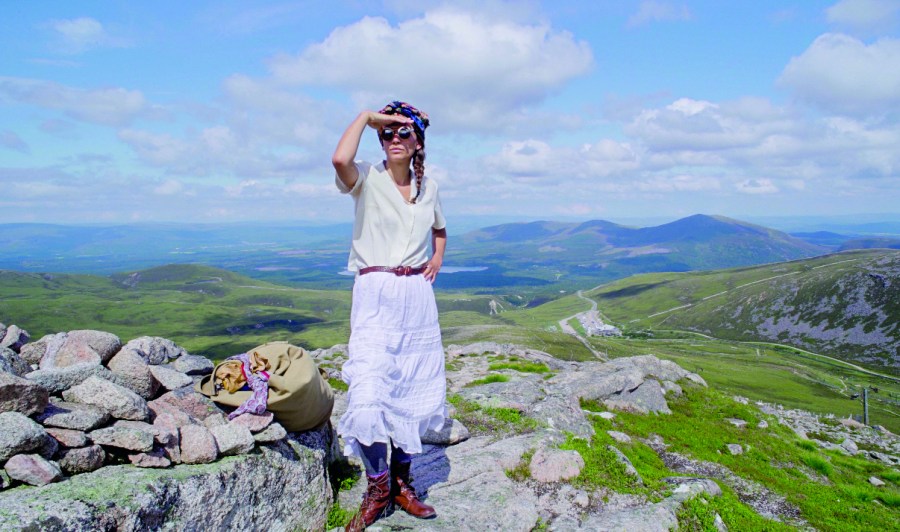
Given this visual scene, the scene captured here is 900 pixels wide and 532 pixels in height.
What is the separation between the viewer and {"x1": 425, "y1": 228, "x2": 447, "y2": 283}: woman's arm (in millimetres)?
8320

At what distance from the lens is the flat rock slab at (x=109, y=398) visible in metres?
6.52

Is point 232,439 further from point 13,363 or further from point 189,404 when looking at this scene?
point 13,363

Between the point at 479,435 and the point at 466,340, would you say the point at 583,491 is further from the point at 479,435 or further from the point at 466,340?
the point at 466,340

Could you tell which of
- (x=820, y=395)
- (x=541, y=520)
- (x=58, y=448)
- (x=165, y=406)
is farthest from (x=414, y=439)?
(x=820, y=395)

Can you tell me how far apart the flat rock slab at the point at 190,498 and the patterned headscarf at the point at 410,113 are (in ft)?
18.2

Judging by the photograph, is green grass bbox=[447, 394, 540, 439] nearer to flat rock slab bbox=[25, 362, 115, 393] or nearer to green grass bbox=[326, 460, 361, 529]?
green grass bbox=[326, 460, 361, 529]

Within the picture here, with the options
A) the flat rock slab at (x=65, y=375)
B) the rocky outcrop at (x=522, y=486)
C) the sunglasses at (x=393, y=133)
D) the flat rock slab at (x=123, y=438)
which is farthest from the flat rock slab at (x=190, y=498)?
the sunglasses at (x=393, y=133)

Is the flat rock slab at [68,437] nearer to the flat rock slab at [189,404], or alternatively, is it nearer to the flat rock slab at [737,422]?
the flat rock slab at [189,404]

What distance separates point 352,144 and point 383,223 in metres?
1.34

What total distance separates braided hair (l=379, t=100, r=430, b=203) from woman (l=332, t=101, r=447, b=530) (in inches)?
0.7

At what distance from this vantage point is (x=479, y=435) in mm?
12688

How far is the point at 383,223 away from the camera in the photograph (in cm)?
768

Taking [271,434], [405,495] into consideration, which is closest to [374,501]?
[405,495]

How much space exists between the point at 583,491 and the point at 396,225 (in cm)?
653
